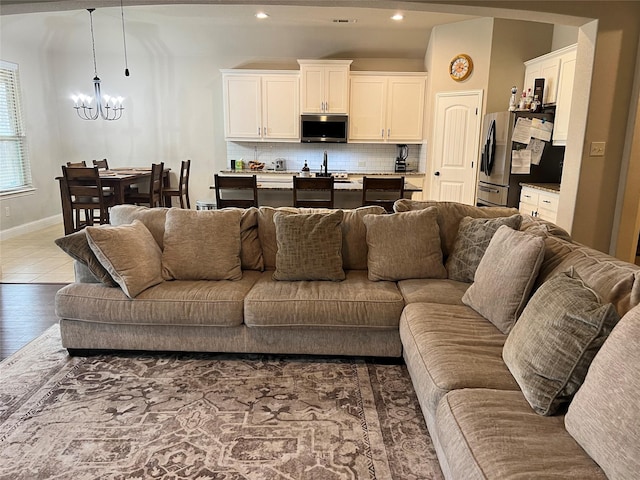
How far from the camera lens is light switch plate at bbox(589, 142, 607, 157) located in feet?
13.0

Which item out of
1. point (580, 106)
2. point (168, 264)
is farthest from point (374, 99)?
point (168, 264)

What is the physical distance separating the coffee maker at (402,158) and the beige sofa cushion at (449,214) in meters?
4.36

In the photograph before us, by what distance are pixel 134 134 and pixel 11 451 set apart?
20.9ft

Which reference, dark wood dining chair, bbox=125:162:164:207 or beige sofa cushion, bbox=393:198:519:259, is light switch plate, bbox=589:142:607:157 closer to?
beige sofa cushion, bbox=393:198:519:259

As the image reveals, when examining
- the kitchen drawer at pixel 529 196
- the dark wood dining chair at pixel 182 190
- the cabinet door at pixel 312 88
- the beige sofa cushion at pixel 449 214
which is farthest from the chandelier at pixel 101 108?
the kitchen drawer at pixel 529 196

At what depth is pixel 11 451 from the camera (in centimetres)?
194

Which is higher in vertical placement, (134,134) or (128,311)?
(134,134)

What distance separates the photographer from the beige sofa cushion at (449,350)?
173 cm

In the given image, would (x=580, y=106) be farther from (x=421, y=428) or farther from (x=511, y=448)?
(x=511, y=448)

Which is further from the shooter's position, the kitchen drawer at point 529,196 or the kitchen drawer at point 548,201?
the kitchen drawer at point 529,196

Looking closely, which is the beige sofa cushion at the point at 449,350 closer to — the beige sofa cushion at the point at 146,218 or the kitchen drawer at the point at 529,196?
the beige sofa cushion at the point at 146,218

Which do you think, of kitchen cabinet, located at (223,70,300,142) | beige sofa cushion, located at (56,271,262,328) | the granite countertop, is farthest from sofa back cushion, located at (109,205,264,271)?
kitchen cabinet, located at (223,70,300,142)

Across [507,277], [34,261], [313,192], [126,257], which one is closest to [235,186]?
[313,192]

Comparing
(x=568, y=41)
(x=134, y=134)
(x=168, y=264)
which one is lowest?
(x=168, y=264)
